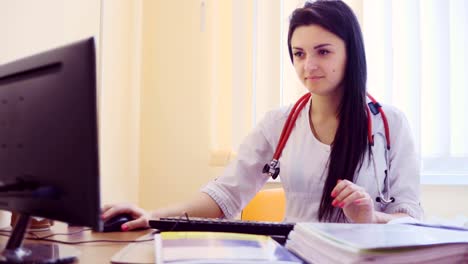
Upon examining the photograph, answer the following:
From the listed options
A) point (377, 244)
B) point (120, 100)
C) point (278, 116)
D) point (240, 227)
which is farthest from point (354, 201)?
point (120, 100)

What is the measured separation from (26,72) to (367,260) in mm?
595

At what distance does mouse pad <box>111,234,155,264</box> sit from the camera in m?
0.71

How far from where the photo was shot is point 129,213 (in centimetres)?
120

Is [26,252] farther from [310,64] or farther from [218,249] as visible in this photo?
[310,64]

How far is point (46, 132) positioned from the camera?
70cm

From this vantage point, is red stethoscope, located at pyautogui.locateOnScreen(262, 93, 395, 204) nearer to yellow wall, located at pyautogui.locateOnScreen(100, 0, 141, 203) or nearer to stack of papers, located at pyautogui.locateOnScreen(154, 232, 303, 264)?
stack of papers, located at pyautogui.locateOnScreen(154, 232, 303, 264)

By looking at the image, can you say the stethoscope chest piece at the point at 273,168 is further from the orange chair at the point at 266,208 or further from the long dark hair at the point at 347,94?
the orange chair at the point at 266,208

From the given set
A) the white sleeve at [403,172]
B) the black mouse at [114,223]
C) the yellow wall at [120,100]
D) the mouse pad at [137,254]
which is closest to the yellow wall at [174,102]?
the yellow wall at [120,100]

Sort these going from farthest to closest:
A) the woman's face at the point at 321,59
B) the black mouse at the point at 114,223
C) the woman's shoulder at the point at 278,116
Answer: the woman's shoulder at the point at 278,116 → the woman's face at the point at 321,59 → the black mouse at the point at 114,223

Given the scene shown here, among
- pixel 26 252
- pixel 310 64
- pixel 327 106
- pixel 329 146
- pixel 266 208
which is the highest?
pixel 310 64

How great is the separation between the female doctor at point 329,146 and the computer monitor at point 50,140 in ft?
2.05

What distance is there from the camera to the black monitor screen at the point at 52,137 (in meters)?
0.63

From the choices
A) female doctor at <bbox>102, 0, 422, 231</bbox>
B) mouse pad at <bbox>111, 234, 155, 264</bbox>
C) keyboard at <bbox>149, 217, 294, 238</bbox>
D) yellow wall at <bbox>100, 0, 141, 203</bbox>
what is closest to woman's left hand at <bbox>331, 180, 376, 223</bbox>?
keyboard at <bbox>149, 217, 294, 238</bbox>

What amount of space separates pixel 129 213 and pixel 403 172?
2.62ft
